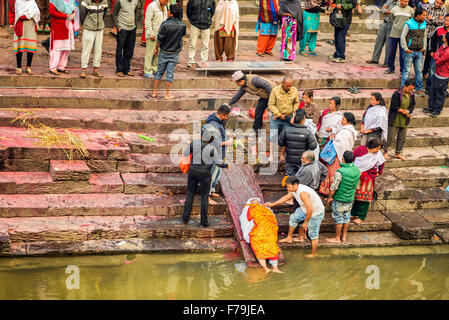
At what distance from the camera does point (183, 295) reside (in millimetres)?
8219

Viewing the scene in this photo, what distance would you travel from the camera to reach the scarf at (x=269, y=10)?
13.3 meters

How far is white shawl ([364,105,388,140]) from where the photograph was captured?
10.4m

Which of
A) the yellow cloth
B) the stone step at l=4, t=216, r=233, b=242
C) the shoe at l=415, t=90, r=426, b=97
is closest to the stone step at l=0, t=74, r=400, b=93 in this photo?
the shoe at l=415, t=90, r=426, b=97

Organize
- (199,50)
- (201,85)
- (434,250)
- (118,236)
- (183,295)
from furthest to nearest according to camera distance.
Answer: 1. (199,50)
2. (201,85)
3. (434,250)
4. (118,236)
5. (183,295)

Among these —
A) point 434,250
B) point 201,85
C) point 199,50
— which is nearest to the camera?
point 434,250

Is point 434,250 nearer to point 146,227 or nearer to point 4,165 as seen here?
point 146,227

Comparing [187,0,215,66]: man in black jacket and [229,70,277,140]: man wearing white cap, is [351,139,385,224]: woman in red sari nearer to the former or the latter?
[229,70,277,140]: man wearing white cap

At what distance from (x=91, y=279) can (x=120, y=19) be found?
5.30 m

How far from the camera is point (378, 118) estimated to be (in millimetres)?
10422

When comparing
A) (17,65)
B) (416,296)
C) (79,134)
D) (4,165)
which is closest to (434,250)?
(416,296)

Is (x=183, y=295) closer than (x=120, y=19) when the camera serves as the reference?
Yes

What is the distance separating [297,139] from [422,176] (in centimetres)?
280

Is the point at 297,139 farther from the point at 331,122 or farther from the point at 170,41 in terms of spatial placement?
the point at 170,41

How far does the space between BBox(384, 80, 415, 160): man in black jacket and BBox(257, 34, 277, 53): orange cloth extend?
3730 mm
